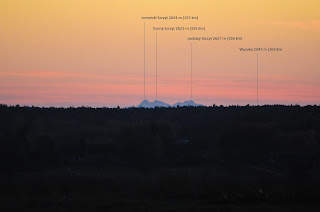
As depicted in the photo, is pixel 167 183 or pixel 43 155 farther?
pixel 43 155

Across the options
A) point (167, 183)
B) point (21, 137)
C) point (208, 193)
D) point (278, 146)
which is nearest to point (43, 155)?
point (21, 137)

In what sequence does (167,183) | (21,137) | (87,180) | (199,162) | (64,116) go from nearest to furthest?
(167,183) → (87,180) → (199,162) → (21,137) → (64,116)

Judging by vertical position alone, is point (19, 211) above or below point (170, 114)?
below

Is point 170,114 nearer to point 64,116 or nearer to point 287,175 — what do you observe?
point 64,116

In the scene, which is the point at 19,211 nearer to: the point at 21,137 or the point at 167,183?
the point at 167,183

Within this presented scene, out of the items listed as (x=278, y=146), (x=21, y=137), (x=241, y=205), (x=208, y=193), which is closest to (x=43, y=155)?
(x=21, y=137)

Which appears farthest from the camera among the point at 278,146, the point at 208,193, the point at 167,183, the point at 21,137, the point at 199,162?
the point at 21,137
